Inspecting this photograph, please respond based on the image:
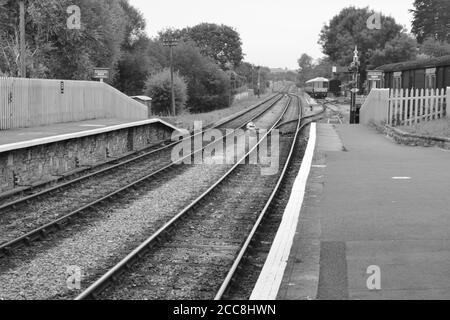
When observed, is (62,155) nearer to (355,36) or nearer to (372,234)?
(372,234)

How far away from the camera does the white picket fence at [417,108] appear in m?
23.5

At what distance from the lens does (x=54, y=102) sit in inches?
866

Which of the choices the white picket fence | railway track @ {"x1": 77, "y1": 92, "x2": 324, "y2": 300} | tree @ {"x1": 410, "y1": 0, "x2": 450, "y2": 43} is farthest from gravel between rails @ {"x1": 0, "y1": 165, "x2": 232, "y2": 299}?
tree @ {"x1": 410, "y1": 0, "x2": 450, "y2": 43}

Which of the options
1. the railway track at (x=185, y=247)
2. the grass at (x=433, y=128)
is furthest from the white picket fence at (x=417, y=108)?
the railway track at (x=185, y=247)

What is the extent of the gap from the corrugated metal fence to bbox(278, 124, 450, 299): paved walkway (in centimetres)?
915

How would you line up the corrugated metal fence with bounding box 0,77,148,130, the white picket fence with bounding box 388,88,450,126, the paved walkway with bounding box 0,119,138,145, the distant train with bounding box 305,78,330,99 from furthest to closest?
1. the distant train with bounding box 305,78,330,99
2. the white picket fence with bounding box 388,88,450,126
3. the corrugated metal fence with bounding box 0,77,148,130
4. the paved walkway with bounding box 0,119,138,145

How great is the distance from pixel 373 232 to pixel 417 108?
54.8 feet

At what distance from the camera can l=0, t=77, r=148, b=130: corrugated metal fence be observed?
18.9m

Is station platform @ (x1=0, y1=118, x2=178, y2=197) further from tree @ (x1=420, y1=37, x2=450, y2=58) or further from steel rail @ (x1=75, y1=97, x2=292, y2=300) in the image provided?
tree @ (x1=420, y1=37, x2=450, y2=58)

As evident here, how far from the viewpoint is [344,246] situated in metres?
7.88

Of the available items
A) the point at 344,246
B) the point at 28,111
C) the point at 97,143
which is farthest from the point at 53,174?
the point at 344,246
